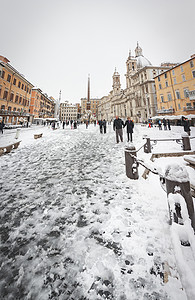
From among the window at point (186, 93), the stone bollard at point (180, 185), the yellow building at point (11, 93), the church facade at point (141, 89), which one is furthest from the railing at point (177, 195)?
the church facade at point (141, 89)

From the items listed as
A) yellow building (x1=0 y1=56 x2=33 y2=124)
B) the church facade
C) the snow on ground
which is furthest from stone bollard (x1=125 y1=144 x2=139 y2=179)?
the church facade

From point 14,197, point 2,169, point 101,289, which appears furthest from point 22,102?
point 101,289

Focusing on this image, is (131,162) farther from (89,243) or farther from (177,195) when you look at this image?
(89,243)

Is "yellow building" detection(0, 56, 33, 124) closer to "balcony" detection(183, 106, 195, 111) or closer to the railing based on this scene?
the railing

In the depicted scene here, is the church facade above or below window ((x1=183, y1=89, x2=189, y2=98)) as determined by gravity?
above

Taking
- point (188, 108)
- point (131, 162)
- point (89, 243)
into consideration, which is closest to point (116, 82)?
point (188, 108)

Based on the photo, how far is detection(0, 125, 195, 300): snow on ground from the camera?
4.20ft

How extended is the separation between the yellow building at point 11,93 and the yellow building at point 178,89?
36765 mm

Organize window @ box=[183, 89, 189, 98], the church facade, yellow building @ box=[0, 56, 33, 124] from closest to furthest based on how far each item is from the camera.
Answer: yellow building @ box=[0, 56, 33, 124] < window @ box=[183, 89, 189, 98] < the church facade

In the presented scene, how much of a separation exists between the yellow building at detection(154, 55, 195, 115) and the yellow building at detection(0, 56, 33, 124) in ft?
121

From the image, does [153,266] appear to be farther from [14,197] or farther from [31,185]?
[31,185]

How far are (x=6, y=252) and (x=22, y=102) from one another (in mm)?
38677

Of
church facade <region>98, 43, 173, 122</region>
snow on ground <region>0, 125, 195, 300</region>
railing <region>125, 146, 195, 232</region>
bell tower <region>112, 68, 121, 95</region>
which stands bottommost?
snow on ground <region>0, 125, 195, 300</region>

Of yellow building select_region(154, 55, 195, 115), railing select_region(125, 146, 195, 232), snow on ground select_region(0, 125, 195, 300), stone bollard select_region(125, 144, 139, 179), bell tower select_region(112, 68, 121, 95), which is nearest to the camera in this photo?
snow on ground select_region(0, 125, 195, 300)
